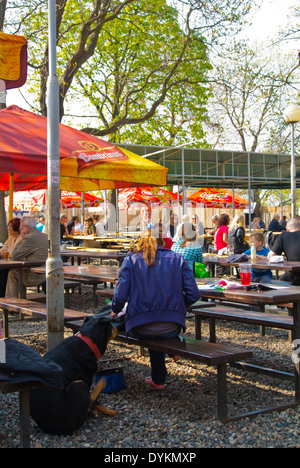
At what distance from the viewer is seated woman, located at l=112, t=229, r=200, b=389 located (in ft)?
13.9

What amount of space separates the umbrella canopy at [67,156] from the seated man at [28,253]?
1.30m

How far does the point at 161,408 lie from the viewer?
426cm

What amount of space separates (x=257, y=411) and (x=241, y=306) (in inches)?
116

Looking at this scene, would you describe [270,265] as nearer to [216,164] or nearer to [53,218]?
[53,218]

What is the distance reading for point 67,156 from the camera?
6797 millimetres

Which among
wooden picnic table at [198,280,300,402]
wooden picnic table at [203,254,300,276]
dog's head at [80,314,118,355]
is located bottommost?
dog's head at [80,314,118,355]

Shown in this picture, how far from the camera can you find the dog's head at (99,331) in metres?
3.98

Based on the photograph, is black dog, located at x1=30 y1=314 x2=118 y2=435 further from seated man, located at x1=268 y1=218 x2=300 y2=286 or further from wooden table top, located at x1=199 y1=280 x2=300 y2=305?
seated man, located at x1=268 y1=218 x2=300 y2=286

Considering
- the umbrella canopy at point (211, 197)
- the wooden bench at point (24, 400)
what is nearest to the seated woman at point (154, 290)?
the wooden bench at point (24, 400)

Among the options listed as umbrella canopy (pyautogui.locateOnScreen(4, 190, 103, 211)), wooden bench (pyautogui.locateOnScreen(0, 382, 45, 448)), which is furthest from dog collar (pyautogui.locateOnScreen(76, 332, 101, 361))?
umbrella canopy (pyautogui.locateOnScreen(4, 190, 103, 211))

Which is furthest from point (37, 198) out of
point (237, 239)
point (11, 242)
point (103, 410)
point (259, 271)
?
point (103, 410)

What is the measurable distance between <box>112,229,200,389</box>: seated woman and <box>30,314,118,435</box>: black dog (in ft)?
1.17

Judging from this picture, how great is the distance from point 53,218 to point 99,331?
1.26 m

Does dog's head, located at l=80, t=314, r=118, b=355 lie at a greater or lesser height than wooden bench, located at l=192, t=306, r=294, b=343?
greater
